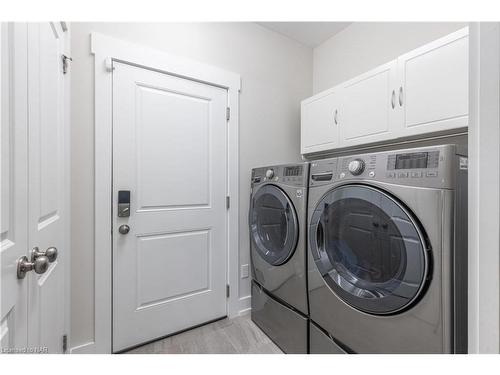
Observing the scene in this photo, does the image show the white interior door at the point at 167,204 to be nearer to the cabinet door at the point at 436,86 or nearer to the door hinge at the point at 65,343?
the door hinge at the point at 65,343

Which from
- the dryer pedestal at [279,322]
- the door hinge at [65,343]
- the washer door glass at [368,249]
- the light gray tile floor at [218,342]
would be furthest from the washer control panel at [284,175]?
the door hinge at [65,343]

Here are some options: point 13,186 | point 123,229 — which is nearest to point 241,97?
point 123,229

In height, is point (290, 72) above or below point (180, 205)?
→ above

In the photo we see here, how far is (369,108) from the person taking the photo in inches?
60.8

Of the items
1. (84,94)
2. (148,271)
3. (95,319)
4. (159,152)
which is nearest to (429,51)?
(159,152)

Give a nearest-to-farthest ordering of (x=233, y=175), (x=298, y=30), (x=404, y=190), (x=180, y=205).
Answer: (x=404, y=190), (x=180, y=205), (x=233, y=175), (x=298, y=30)

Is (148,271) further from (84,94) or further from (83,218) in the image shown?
(84,94)

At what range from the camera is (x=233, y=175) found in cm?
189

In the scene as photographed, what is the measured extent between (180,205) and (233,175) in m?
0.49

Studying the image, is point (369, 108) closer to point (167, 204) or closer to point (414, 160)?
point (414, 160)

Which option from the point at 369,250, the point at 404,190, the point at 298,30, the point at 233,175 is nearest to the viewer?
the point at 404,190

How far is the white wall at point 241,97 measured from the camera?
4.48 ft

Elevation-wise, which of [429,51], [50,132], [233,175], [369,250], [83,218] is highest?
[429,51]

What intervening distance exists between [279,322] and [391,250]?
3.19 ft
